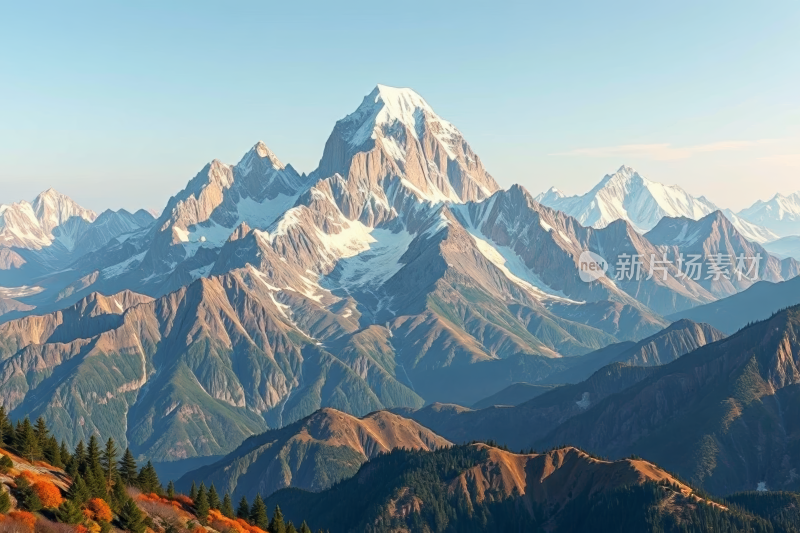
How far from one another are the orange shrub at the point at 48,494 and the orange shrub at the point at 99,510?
490 cm

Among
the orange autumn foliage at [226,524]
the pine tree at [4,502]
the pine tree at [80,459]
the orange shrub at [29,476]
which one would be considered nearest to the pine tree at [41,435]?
the pine tree at [80,459]

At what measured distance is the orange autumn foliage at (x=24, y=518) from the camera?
11519 cm

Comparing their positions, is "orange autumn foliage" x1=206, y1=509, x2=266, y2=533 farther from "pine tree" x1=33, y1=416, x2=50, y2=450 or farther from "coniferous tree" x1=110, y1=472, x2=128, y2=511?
"pine tree" x1=33, y1=416, x2=50, y2=450

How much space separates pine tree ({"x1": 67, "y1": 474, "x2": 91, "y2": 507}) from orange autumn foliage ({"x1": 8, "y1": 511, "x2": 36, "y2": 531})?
803 centimetres

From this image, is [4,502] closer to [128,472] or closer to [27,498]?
[27,498]

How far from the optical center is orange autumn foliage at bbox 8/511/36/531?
378ft

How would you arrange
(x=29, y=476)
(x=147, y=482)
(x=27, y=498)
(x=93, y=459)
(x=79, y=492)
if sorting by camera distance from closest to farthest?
(x=27, y=498), (x=79, y=492), (x=29, y=476), (x=93, y=459), (x=147, y=482)

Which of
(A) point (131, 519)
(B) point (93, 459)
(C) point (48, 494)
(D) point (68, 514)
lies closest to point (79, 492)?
(C) point (48, 494)

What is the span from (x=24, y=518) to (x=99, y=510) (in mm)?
15948

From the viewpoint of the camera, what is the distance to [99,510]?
131750 millimetres

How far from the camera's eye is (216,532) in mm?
152250

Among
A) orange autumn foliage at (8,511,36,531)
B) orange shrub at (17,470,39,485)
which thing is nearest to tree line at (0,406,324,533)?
orange autumn foliage at (8,511,36,531)

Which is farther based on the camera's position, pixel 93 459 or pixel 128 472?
pixel 128 472

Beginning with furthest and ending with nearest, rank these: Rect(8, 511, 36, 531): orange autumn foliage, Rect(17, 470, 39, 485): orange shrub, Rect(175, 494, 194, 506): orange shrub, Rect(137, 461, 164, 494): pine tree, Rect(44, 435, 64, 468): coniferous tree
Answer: Rect(137, 461, 164, 494): pine tree → Rect(175, 494, 194, 506): orange shrub → Rect(44, 435, 64, 468): coniferous tree → Rect(17, 470, 39, 485): orange shrub → Rect(8, 511, 36, 531): orange autumn foliage
